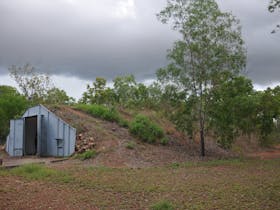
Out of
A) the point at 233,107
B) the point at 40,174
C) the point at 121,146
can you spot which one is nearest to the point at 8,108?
the point at 121,146

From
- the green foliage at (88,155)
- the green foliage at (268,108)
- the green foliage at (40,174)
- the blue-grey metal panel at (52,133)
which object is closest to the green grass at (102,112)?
the blue-grey metal panel at (52,133)

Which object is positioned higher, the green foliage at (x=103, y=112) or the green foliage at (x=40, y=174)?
the green foliage at (x=103, y=112)

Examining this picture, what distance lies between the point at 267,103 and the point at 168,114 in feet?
19.1

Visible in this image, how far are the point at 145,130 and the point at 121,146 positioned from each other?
128 inches

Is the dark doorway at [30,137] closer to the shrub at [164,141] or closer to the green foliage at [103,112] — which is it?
the green foliage at [103,112]

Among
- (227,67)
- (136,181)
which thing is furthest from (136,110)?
(136,181)

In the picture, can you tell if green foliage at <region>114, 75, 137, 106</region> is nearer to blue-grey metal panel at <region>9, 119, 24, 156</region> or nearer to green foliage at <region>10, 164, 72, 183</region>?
blue-grey metal panel at <region>9, 119, 24, 156</region>

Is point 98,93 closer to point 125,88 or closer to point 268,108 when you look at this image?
point 125,88

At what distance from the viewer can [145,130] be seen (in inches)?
997

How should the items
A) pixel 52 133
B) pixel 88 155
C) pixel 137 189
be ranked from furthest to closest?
pixel 52 133, pixel 88 155, pixel 137 189

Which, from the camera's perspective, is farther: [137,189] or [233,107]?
[233,107]

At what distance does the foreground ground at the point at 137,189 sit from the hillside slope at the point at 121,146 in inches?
151

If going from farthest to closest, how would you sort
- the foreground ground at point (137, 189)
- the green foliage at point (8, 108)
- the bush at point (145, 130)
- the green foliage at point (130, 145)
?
1. the green foliage at point (8, 108)
2. the bush at point (145, 130)
3. the green foliage at point (130, 145)
4. the foreground ground at point (137, 189)

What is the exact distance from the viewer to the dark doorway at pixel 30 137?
2806cm
